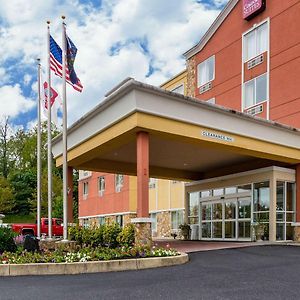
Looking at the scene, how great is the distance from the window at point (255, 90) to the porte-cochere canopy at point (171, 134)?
13.0ft

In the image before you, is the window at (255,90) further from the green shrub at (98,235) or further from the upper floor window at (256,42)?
the green shrub at (98,235)

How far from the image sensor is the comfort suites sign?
25.6 m

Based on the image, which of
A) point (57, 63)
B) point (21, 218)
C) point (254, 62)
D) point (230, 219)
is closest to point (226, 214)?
point (230, 219)

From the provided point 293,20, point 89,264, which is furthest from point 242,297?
point 293,20

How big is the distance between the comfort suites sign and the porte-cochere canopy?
28.6 feet

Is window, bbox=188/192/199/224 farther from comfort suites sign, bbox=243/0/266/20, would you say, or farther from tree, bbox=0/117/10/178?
tree, bbox=0/117/10/178

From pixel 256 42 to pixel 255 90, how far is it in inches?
109

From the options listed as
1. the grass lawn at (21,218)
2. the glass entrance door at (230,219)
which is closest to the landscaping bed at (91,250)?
the glass entrance door at (230,219)

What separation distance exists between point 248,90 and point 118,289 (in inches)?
774

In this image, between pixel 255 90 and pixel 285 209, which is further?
pixel 255 90

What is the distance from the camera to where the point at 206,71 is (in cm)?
3028

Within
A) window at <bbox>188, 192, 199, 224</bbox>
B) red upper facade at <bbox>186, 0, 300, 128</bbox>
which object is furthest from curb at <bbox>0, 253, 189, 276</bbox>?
window at <bbox>188, 192, 199, 224</bbox>

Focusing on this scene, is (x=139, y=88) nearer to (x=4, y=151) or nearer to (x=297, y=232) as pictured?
(x=297, y=232)

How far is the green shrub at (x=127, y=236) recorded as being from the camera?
15227mm
